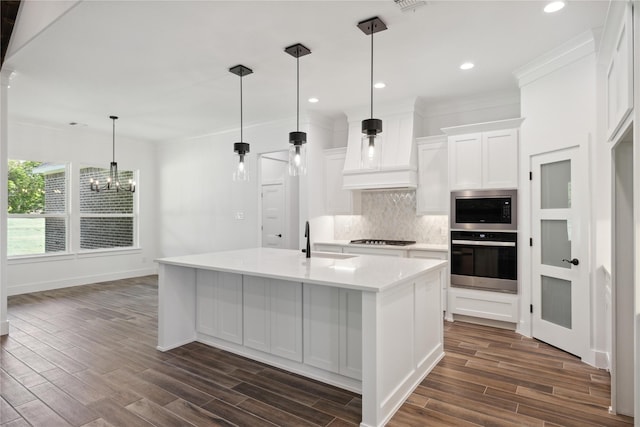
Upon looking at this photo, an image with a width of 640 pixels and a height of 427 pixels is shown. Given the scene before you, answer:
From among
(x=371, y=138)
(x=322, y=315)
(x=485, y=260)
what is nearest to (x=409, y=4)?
(x=371, y=138)

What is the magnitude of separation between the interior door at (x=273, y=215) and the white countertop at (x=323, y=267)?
3075 mm

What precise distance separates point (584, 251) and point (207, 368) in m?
3.49

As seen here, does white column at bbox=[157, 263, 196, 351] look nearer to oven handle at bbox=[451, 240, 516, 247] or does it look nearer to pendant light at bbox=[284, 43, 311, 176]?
pendant light at bbox=[284, 43, 311, 176]

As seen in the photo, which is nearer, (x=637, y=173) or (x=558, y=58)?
(x=637, y=173)

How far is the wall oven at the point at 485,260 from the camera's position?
4.11 m

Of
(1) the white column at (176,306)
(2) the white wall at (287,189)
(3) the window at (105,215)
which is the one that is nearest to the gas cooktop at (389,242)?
(2) the white wall at (287,189)

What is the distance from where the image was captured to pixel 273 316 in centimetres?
313

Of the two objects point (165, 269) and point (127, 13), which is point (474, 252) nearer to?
point (165, 269)

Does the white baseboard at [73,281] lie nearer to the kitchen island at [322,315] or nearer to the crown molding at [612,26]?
the kitchen island at [322,315]

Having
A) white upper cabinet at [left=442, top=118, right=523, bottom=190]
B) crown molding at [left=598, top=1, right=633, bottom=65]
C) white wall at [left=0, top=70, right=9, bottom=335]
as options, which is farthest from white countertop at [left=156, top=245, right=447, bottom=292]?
white wall at [left=0, top=70, right=9, bottom=335]

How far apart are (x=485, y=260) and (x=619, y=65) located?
254 cm

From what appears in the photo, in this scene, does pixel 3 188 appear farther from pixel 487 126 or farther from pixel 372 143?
pixel 487 126

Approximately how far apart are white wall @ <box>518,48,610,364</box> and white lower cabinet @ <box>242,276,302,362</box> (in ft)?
8.51

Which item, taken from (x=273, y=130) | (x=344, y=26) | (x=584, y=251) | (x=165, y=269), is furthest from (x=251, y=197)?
(x=584, y=251)
